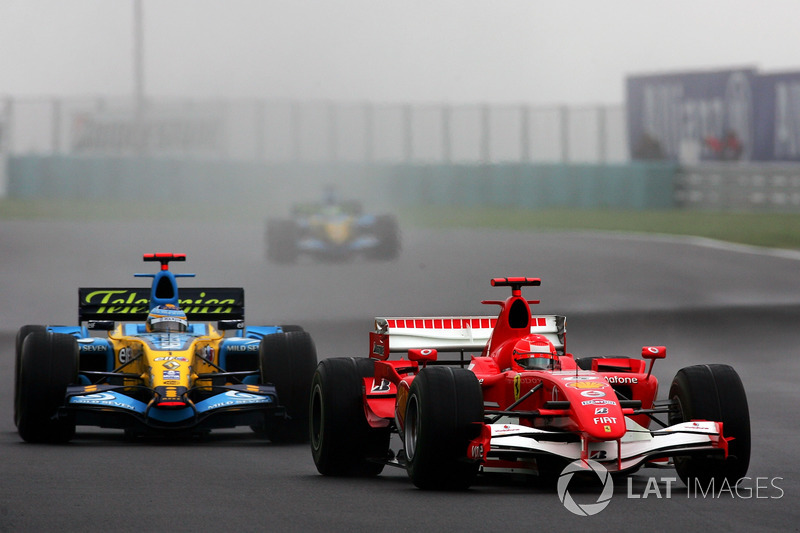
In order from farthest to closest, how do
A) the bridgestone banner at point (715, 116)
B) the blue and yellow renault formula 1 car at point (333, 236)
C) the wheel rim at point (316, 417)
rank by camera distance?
1. the bridgestone banner at point (715, 116)
2. the blue and yellow renault formula 1 car at point (333, 236)
3. the wheel rim at point (316, 417)

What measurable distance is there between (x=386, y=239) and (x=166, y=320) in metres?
16.0

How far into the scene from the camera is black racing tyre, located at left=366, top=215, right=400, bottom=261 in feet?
93.9

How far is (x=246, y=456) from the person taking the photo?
430 inches

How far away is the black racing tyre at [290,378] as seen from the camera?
11.9 meters

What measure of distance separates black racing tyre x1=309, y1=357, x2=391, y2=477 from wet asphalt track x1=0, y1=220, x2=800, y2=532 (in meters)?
0.20

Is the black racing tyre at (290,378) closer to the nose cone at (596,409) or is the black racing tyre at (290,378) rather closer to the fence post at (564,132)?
the nose cone at (596,409)

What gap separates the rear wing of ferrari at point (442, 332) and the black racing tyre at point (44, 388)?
261 centimetres

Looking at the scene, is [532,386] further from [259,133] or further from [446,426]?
[259,133]

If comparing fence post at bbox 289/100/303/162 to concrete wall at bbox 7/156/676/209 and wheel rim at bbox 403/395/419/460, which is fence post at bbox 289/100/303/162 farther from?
wheel rim at bbox 403/395/419/460

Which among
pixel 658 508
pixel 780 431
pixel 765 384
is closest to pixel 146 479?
pixel 658 508

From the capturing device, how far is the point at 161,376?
11688mm

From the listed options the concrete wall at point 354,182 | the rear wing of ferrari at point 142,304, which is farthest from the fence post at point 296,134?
the rear wing of ferrari at point 142,304

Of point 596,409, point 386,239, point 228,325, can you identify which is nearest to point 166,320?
point 228,325

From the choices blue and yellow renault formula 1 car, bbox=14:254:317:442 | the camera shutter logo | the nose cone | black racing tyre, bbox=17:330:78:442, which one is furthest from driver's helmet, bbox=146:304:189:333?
the nose cone
